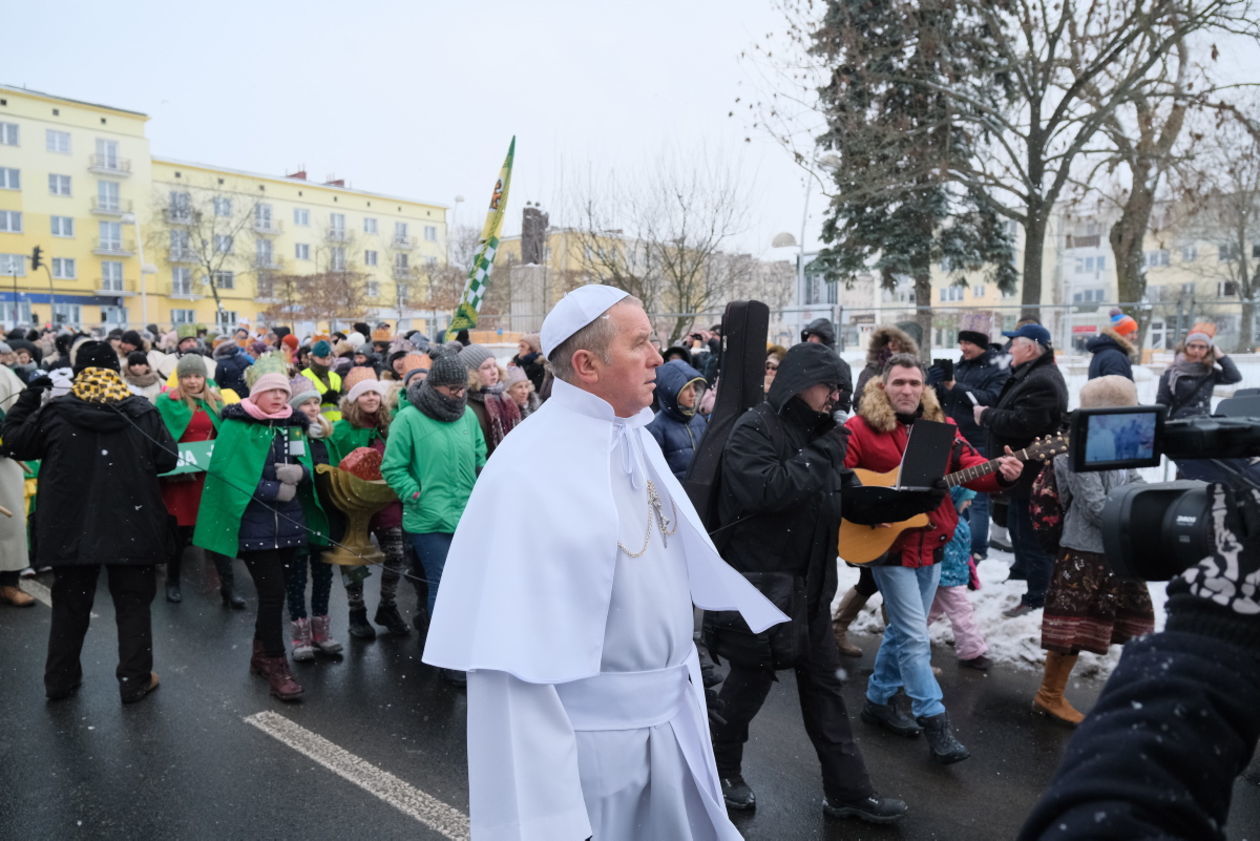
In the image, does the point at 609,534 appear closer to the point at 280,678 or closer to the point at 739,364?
the point at 739,364

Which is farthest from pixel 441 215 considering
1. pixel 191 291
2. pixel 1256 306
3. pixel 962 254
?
pixel 1256 306

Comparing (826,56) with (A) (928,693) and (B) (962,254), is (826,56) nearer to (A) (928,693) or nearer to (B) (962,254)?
(B) (962,254)

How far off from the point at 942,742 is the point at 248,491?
415cm

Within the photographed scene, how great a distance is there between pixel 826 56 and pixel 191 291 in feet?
195

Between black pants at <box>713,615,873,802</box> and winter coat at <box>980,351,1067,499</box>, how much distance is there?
3493 millimetres

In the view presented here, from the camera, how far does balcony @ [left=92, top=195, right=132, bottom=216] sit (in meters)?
62.6

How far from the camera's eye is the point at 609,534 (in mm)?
2191

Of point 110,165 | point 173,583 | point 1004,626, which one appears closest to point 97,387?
point 173,583

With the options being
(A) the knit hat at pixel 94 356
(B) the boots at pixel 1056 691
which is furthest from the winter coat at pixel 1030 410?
(A) the knit hat at pixel 94 356

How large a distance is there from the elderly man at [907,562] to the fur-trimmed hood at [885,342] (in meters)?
2.77

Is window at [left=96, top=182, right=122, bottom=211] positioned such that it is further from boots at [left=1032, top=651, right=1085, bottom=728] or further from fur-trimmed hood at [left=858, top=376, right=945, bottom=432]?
boots at [left=1032, top=651, right=1085, bottom=728]

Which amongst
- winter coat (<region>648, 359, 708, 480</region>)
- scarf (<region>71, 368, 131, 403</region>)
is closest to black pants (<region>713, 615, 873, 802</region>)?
winter coat (<region>648, 359, 708, 480</region>)

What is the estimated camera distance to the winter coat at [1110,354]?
793 cm

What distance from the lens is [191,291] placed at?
6500cm
